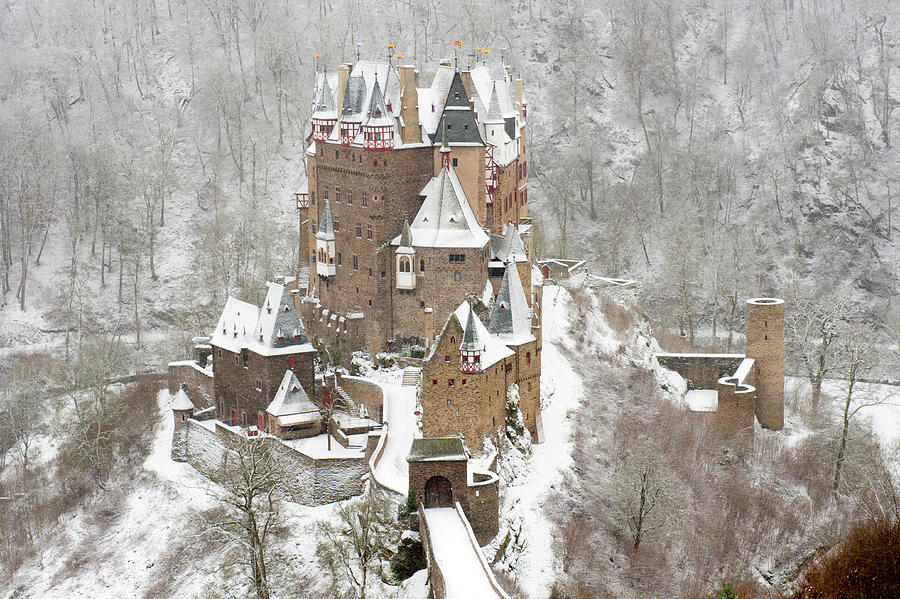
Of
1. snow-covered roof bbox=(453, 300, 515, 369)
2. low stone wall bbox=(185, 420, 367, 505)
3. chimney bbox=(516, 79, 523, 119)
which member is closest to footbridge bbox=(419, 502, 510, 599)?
low stone wall bbox=(185, 420, 367, 505)

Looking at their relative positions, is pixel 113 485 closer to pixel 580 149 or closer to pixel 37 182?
pixel 37 182

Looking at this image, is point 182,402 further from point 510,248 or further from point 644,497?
point 644,497

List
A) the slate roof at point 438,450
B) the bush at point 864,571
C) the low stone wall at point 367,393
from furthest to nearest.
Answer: the low stone wall at point 367,393 → the slate roof at point 438,450 → the bush at point 864,571

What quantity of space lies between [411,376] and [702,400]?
17.6m

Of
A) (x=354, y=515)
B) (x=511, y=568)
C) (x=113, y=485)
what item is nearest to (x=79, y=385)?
(x=113, y=485)

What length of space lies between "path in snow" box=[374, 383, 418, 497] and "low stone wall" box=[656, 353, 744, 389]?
17.8 m

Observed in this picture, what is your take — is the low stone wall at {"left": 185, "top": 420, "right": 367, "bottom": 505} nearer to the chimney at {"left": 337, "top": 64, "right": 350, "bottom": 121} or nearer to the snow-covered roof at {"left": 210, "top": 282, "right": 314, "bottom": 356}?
the snow-covered roof at {"left": 210, "top": 282, "right": 314, "bottom": 356}

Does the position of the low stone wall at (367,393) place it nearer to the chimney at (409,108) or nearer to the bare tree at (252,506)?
the bare tree at (252,506)

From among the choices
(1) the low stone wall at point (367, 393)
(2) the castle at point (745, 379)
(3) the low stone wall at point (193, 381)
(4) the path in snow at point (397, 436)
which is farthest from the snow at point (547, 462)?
(3) the low stone wall at point (193, 381)

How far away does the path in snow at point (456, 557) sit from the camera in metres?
41.5

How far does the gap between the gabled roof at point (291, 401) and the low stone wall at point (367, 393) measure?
2.26 meters

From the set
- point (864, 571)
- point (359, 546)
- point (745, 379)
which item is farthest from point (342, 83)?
point (864, 571)

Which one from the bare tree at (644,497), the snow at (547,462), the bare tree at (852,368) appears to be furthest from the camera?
the bare tree at (852,368)

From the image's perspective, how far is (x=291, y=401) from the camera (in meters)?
58.0
